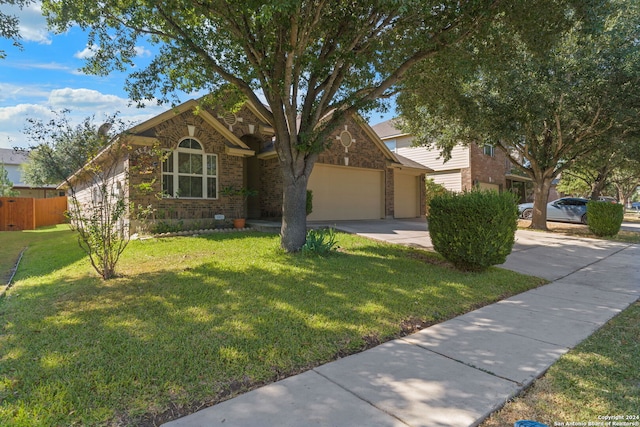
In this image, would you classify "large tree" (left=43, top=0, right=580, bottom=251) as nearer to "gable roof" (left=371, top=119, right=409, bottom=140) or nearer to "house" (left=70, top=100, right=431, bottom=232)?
"house" (left=70, top=100, right=431, bottom=232)

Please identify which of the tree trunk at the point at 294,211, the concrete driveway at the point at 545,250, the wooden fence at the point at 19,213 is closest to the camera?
the concrete driveway at the point at 545,250

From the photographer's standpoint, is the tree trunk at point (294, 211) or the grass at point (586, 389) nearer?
the grass at point (586, 389)

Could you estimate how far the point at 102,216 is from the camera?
6102 millimetres

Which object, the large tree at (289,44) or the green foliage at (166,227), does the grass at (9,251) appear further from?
the large tree at (289,44)

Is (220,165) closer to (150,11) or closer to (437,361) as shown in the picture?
(150,11)

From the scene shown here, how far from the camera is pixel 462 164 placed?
23.0m

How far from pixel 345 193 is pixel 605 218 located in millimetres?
10041

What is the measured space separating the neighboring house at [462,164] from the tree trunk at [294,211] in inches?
606

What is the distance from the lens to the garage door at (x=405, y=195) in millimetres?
18953

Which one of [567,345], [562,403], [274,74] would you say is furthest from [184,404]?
[274,74]

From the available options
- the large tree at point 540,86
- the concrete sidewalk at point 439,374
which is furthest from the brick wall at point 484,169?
the concrete sidewalk at point 439,374

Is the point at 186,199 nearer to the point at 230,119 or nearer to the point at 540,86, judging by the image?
the point at 230,119

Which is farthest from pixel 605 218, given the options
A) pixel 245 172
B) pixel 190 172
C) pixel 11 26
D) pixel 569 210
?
pixel 11 26

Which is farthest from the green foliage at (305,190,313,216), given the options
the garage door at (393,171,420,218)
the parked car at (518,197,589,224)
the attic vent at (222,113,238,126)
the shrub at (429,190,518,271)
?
the parked car at (518,197,589,224)
